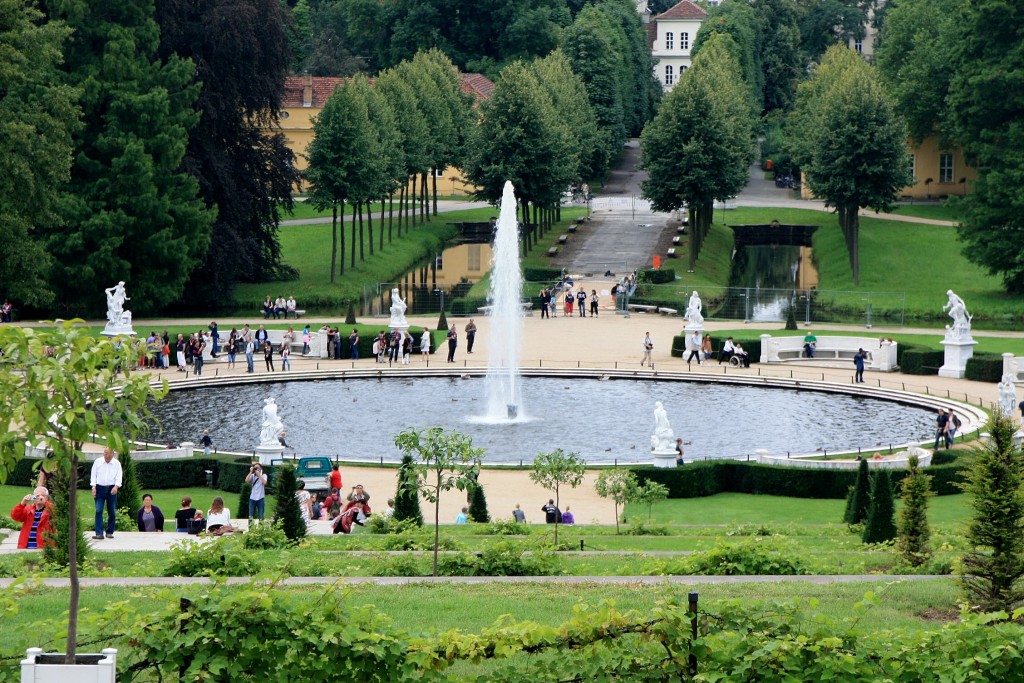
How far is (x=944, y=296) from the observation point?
230ft

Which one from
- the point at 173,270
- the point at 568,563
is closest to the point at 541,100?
the point at 173,270

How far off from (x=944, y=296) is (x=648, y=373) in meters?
23.7

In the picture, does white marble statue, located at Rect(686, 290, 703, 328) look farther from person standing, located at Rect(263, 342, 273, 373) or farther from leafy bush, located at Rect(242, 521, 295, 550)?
leafy bush, located at Rect(242, 521, 295, 550)

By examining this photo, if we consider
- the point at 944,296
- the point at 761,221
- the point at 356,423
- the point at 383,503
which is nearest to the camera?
the point at 383,503

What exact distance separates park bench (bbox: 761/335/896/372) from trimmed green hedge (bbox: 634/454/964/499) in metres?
19.4

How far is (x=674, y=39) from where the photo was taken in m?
151

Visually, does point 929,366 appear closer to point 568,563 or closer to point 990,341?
point 990,341

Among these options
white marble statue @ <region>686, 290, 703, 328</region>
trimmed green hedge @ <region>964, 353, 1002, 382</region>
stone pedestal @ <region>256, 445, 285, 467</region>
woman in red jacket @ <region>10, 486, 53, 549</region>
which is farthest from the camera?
white marble statue @ <region>686, 290, 703, 328</region>

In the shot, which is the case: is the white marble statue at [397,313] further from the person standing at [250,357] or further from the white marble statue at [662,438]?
the white marble statue at [662,438]

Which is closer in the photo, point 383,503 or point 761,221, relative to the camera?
point 383,503

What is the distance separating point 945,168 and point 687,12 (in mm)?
48777

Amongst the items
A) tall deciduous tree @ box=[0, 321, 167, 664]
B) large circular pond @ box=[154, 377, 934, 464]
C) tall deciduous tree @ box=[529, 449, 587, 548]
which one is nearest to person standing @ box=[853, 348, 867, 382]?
large circular pond @ box=[154, 377, 934, 464]

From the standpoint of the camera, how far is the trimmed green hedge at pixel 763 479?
34.3 meters

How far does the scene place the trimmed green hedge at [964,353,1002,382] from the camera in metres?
50.1
